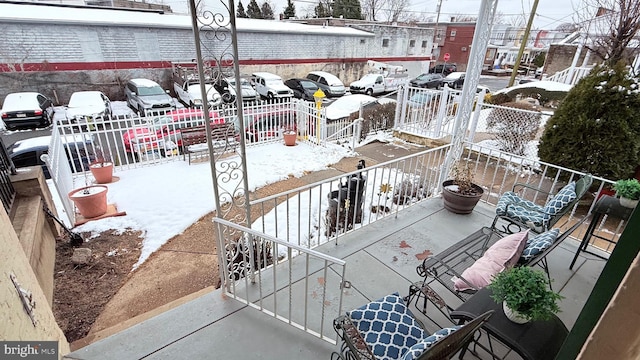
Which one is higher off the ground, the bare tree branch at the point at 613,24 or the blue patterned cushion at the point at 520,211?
the bare tree branch at the point at 613,24

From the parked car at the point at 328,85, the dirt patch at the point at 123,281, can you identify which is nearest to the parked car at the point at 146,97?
the parked car at the point at 328,85

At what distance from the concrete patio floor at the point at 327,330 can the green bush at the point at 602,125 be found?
2286 mm

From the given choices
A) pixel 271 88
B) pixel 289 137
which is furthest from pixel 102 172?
pixel 271 88

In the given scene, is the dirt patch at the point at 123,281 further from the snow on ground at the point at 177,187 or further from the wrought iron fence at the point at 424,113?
the wrought iron fence at the point at 424,113

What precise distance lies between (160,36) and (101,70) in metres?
2.99

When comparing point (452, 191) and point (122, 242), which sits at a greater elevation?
point (452, 191)

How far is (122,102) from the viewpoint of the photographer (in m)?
12.8

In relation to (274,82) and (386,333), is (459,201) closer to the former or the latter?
(386,333)

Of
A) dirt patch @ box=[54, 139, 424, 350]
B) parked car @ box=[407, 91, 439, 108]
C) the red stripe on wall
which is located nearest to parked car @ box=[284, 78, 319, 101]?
the red stripe on wall

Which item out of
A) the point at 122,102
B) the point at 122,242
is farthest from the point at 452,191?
the point at 122,102

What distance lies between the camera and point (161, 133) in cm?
644

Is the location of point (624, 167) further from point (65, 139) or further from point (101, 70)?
point (101, 70)

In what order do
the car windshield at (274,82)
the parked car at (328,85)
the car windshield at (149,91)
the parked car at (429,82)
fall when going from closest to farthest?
the car windshield at (149,91) < the car windshield at (274,82) < the parked car at (328,85) < the parked car at (429,82)

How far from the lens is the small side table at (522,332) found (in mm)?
1632
